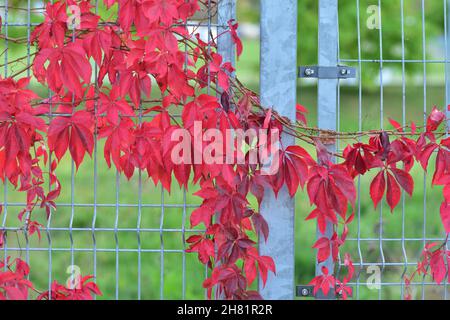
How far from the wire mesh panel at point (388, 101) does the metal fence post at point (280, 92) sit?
0.19 meters

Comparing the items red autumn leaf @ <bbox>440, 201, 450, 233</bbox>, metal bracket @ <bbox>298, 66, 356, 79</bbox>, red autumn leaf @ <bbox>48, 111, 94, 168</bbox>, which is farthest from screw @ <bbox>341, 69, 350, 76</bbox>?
red autumn leaf @ <bbox>48, 111, 94, 168</bbox>

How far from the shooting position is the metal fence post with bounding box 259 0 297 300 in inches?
92.6

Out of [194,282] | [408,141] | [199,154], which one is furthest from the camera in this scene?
[194,282]

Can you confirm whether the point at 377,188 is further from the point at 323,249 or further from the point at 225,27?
the point at 225,27

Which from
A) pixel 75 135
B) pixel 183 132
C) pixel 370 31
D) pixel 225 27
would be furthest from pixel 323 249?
pixel 370 31

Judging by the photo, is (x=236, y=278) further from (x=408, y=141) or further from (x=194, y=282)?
(x=194, y=282)

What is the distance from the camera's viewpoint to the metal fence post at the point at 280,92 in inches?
92.6

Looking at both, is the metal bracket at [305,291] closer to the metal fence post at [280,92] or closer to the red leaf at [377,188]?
the metal fence post at [280,92]

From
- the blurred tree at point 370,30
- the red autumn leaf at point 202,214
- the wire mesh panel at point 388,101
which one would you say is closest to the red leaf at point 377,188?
the wire mesh panel at point 388,101

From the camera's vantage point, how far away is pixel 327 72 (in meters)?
2.52

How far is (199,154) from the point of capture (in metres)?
2.18

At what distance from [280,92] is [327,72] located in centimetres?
24
